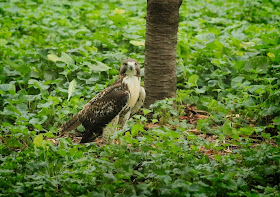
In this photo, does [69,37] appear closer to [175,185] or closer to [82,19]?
[82,19]

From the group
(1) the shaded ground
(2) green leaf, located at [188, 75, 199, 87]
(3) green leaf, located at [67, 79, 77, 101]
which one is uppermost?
(2) green leaf, located at [188, 75, 199, 87]

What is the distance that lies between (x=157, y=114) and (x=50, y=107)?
1.43m

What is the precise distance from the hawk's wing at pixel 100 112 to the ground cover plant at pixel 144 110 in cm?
14

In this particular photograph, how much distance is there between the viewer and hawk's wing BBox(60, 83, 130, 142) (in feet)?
20.0

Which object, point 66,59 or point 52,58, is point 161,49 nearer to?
point 66,59

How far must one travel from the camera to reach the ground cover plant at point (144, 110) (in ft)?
15.5

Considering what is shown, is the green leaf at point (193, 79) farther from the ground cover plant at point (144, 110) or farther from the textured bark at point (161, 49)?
the textured bark at point (161, 49)

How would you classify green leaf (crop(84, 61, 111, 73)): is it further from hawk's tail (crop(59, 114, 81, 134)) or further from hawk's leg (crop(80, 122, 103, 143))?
hawk's leg (crop(80, 122, 103, 143))

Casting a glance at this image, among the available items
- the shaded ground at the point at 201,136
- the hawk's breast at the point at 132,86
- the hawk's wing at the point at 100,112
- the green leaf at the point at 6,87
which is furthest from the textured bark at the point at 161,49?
the green leaf at the point at 6,87

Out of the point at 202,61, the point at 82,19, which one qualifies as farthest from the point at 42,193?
the point at 82,19

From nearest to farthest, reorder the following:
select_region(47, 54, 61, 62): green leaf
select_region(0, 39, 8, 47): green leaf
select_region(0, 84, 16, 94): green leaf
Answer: select_region(0, 84, 16, 94): green leaf < select_region(47, 54, 61, 62): green leaf < select_region(0, 39, 8, 47): green leaf

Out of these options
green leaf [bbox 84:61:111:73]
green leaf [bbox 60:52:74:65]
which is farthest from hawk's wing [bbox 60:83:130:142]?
green leaf [bbox 60:52:74:65]

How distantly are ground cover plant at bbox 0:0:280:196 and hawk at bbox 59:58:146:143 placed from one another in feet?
0.49

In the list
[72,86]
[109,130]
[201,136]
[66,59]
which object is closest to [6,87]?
[72,86]
